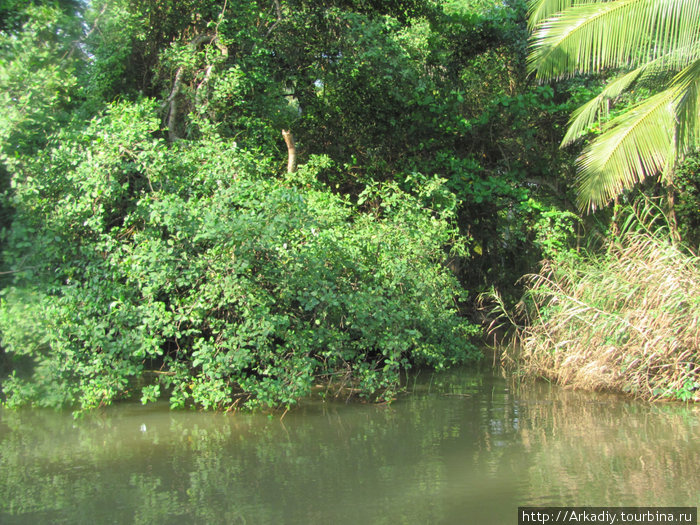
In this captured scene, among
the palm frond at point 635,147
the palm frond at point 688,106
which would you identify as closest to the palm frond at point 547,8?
the palm frond at point 635,147

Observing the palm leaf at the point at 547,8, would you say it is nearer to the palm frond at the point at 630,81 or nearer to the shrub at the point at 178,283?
the palm frond at the point at 630,81

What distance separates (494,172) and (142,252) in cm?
785

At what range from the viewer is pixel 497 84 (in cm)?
1294

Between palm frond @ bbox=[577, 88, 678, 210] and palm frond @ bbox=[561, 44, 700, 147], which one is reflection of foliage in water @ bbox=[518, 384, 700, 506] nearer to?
palm frond @ bbox=[577, 88, 678, 210]

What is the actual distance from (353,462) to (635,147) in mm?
5024

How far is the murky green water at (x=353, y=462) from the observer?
13.6 ft

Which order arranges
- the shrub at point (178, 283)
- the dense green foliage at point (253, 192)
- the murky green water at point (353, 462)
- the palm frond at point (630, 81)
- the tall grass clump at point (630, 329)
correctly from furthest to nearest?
1. the palm frond at point (630, 81)
2. the tall grass clump at point (630, 329)
3. the dense green foliage at point (253, 192)
4. the shrub at point (178, 283)
5. the murky green water at point (353, 462)

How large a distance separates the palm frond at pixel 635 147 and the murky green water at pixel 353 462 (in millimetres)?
2624

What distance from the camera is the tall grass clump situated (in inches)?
266

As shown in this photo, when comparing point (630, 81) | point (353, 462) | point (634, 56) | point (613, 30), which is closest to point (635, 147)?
point (634, 56)

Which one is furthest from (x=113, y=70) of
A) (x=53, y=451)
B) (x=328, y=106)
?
(x=53, y=451)


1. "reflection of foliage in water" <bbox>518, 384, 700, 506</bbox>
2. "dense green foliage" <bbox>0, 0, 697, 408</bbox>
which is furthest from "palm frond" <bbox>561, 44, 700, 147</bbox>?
"reflection of foliage in water" <bbox>518, 384, 700, 506</bbox>

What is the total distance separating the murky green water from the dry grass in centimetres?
31

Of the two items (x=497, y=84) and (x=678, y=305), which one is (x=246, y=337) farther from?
(x=497, y=84)
